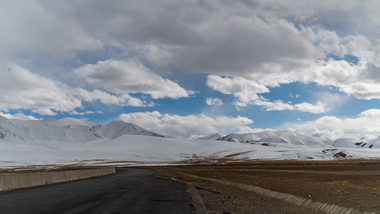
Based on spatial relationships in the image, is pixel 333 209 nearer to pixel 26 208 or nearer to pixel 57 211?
pixel 57 211

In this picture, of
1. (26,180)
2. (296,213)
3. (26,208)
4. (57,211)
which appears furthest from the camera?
(26,180)

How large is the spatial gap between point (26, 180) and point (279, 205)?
70.2 feet

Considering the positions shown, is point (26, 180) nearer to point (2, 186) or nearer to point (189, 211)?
point (2, 186)

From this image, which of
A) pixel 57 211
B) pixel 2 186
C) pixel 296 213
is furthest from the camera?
pixel 2 186

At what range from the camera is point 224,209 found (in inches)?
659

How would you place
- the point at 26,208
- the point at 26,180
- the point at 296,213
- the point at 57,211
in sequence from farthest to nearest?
the point at 26,180, the point at 296,213, the point at 26,208, the point at 57,211

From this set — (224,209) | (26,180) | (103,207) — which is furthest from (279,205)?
(26,180)

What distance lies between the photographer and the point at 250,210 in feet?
54.6

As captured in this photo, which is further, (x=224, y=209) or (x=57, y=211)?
(x=224, y=209)

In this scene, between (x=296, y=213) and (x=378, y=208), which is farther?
(x=296, y=213)

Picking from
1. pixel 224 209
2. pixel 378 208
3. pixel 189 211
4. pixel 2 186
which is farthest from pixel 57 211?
pixel 2 186

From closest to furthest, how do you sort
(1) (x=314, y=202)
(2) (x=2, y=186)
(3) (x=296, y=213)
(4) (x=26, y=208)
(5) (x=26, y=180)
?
1. (4) (x=26, y=208)
2. (3) (x=296, y=213)
3. (1) (x=314, y=202)
4. (2) (x=2, y=186)
5. (5) (x=26, y=180)

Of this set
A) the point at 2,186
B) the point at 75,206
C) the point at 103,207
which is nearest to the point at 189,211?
the point at 103,207

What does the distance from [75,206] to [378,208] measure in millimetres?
12318
